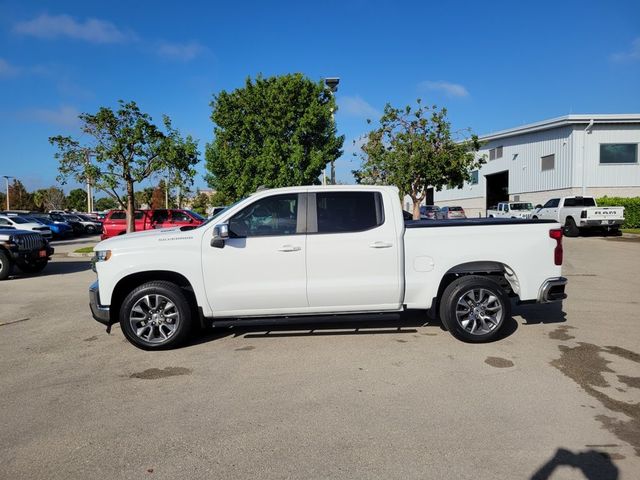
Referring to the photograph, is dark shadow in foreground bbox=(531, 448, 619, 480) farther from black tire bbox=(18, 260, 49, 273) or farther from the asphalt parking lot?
black tire bbox=(18, 260, 49, 273)

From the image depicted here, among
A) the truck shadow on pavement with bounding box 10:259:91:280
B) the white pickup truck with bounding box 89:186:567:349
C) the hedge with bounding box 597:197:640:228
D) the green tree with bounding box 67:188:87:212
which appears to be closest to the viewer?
the white pickup truck with bounding box 89:186:567:349

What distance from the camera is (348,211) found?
226 inches

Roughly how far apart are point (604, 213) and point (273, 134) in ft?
59.4

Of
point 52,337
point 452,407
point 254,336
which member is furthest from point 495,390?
point 52,337

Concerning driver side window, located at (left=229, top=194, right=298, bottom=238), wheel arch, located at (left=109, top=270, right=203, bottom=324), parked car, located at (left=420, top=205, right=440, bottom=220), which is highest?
parked car, located at (left=420, top=205, right=440, bottom=220)

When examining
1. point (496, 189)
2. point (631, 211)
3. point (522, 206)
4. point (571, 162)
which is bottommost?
point (631, 211)

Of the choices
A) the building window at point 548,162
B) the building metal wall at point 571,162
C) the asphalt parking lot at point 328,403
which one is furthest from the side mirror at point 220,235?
the building window at point 548,162

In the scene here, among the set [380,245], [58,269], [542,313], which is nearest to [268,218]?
[380,245]

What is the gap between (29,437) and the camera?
11.8ft

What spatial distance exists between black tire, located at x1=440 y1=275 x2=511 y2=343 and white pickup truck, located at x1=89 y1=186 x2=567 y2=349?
0.01 metres

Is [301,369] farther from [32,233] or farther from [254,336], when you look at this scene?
[32,233]

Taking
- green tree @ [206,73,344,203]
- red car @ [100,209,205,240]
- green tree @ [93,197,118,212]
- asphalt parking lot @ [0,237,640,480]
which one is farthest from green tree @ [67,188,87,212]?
asphalt parking lot @ [0,237,640,480]

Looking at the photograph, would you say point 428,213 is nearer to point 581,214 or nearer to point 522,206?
point 522,206

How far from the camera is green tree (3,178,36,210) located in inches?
2744
